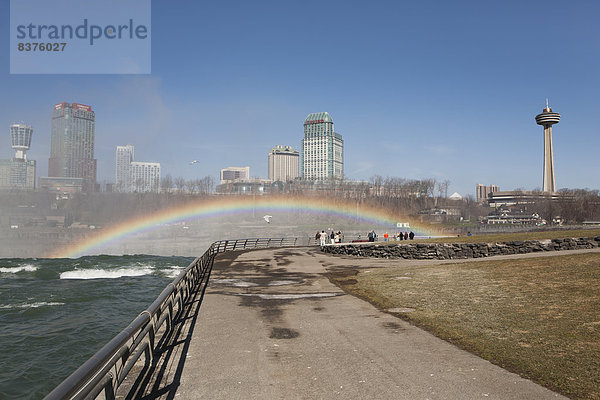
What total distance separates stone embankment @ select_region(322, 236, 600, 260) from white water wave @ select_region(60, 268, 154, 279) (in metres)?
20.8

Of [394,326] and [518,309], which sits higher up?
[518,309]

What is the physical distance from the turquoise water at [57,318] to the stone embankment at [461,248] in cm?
1777

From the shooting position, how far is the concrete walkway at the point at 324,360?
6195 mm

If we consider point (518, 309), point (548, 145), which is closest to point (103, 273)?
point (518, 309)

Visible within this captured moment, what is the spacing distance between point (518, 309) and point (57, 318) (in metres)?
20.9

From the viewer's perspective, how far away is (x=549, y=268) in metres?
16.9

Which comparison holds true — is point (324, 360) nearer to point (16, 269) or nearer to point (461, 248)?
point (461, 248)

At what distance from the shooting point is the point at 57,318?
2047cm

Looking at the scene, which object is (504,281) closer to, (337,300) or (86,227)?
(337,300)

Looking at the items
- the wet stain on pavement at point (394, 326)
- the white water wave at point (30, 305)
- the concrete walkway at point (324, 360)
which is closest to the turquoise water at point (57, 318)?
the white water wave at point (30, 305)

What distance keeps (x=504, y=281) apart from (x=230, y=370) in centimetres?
1265

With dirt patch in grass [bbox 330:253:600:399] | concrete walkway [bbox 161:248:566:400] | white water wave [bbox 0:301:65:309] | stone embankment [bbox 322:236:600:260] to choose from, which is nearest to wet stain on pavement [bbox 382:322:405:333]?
concrete walkway [bbox 161:248:566:400]

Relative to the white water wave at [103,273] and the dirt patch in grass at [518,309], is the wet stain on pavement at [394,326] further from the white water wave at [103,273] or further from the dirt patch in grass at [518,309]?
the white water wave at [103,273]

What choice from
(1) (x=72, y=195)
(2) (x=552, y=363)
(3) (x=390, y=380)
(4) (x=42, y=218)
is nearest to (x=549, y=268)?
(2) (x=552, y=363)
